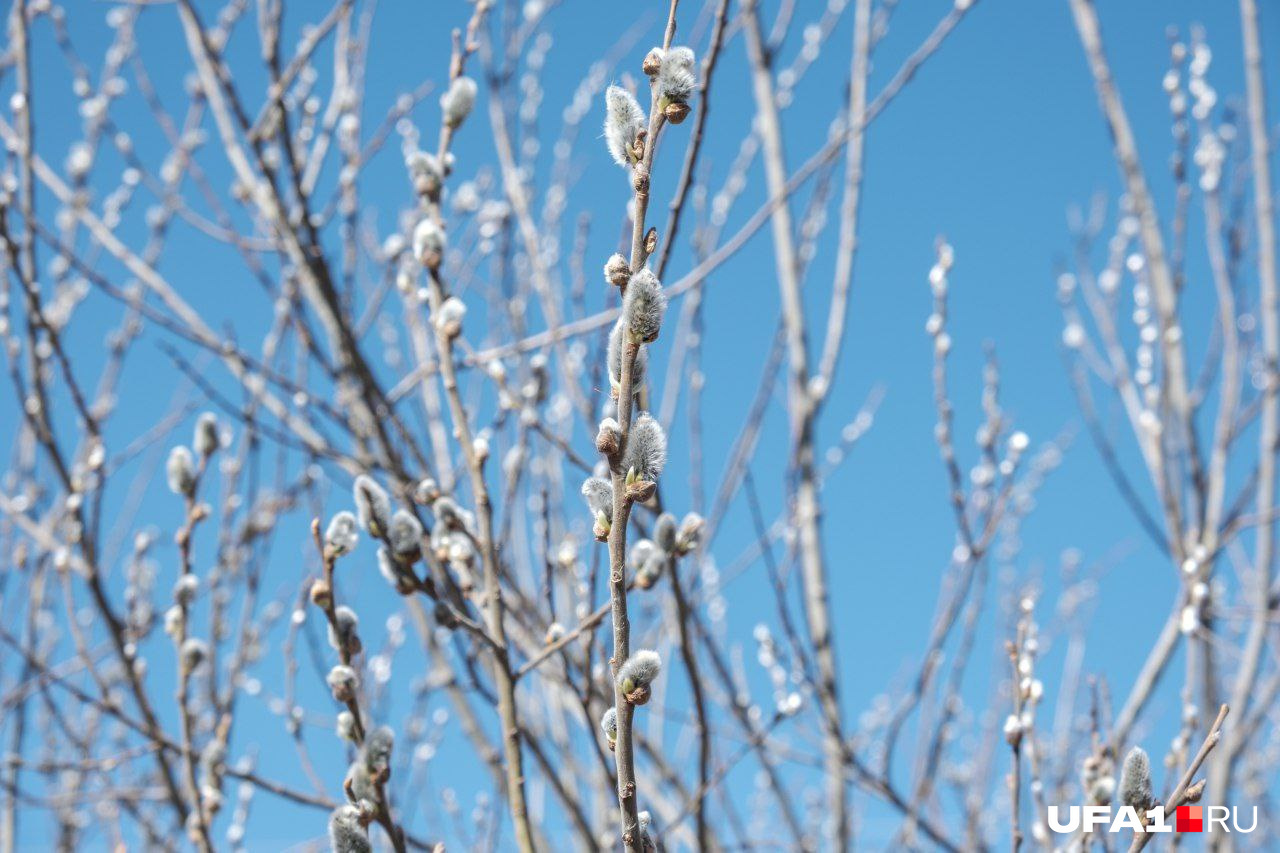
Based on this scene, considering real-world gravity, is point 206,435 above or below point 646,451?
above

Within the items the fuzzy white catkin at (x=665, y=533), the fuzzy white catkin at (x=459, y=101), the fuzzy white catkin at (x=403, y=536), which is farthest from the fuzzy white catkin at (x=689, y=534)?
the fuzzy white catkin at (x=459, y=101)

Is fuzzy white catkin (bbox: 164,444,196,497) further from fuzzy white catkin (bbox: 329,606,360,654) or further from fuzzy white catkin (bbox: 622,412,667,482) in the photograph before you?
fuzzy white catkin (bbox: 622,412,667,482)

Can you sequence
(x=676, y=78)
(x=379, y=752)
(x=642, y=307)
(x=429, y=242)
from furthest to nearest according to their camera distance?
(x=429, y=242)
(x=379, y=752)
(x=676, y=78)
(x=642, y=307)

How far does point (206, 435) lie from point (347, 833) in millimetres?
751

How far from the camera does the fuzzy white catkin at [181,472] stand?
4.96ft

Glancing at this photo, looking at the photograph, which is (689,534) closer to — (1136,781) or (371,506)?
(371,506)

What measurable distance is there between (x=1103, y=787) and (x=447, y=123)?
1205 mm

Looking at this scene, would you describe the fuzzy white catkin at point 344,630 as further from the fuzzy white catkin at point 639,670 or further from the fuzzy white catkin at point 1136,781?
the fuzzy white catkin at point 1136,781

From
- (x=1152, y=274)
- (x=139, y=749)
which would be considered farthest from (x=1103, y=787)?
(x=1152, y=274)

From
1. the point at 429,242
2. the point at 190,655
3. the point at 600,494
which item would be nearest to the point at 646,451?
the point at 600,494

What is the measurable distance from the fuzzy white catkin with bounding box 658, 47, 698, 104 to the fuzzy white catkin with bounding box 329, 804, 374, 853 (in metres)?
0.73

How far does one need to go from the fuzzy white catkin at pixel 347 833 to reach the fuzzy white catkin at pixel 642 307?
1.77ft

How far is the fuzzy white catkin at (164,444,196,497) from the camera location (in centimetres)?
151

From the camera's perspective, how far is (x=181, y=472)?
151cm
